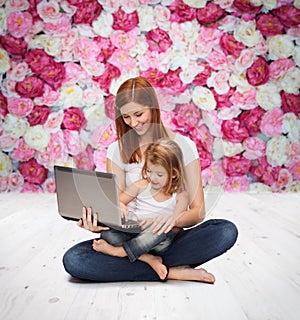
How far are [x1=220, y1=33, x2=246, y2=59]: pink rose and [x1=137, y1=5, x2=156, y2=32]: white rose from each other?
18.0 inches

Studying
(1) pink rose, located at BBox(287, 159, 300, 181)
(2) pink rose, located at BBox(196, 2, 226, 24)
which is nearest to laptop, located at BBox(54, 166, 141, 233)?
(2) pink rose, located at BBox(196, 2, 226, 24)

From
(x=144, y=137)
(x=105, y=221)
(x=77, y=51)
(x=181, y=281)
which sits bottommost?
(x=181, y=281)

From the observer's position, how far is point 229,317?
124 cm

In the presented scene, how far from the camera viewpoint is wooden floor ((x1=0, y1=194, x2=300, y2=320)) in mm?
1275

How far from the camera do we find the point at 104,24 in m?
3.12

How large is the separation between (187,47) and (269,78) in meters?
0.57

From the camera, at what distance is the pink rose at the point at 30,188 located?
324cm

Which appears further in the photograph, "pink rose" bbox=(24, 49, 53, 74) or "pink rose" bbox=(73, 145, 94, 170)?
"pink rose" bbox=(24, 49, 53, 74)

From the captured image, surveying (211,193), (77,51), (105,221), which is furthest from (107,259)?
(77,51)

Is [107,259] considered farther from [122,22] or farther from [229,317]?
[122,22]

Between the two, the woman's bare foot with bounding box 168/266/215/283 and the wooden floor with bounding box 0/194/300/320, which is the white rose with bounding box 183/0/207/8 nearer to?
the wooden floor with bounding box 0/194/300/320

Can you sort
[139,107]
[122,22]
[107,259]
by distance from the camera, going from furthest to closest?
1. [122,22]
2. [107,259]
3. [139,107]

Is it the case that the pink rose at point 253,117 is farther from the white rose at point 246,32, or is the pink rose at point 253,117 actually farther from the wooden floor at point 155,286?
the wooden floor at point 155,286

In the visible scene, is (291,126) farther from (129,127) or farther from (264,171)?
(129,127)
